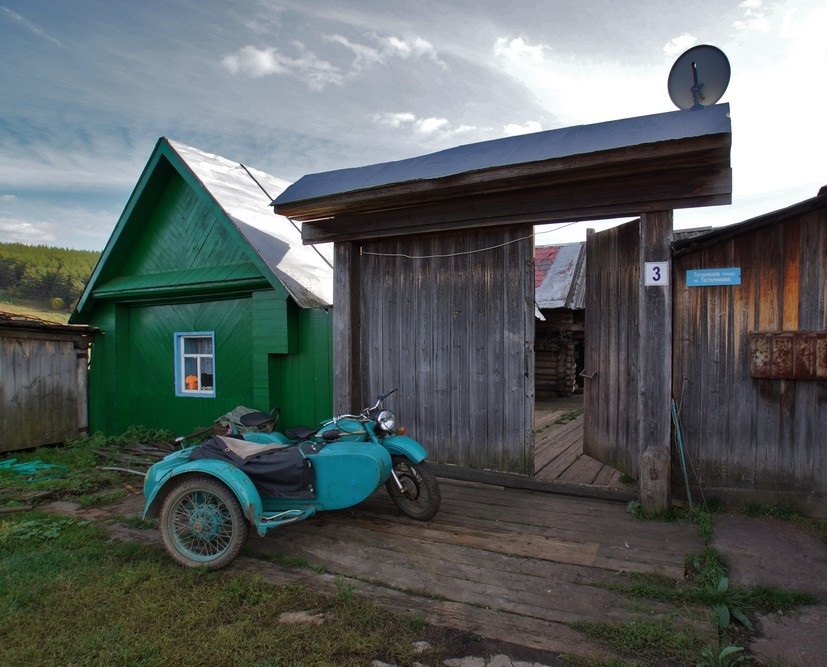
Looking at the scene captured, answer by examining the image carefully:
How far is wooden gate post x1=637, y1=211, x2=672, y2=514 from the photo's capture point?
498 centimetres

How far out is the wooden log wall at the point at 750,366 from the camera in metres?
4.77

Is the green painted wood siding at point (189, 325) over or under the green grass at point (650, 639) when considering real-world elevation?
over

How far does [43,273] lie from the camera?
106ft

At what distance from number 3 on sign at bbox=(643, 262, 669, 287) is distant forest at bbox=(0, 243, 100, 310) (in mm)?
28601

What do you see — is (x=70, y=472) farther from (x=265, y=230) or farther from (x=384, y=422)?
(x=384, y=422)

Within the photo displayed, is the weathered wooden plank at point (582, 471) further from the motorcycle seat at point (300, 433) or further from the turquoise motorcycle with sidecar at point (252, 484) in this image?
the motorcycle seat at point (300, 433)

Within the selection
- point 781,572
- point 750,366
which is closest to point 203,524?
point 781,572

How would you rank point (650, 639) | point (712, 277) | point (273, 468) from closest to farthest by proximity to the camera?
point (650, 639) < point (273, 468) < point (712, 277)

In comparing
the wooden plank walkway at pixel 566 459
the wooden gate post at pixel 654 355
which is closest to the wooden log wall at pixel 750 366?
the wooden gate post at pixel 654 355

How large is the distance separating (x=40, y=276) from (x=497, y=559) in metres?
36.8

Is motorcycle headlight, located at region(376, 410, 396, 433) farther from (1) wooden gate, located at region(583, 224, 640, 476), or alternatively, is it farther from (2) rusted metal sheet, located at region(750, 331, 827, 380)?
(2) rusted metal sheet, located at region(750, 331, 827, 380)

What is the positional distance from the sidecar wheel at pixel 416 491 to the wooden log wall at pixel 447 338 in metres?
1.41

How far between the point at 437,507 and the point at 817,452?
3.56 metres

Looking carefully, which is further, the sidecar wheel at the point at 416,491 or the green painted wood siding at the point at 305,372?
the green painted wood siding at the point at 305,372
